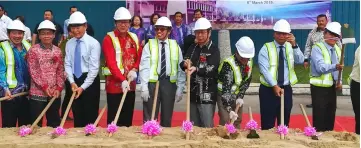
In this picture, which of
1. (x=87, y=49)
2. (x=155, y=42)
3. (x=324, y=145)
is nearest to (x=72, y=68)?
(x=87, y=49)

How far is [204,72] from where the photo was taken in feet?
21.9

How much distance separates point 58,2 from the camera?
16375 millimetres

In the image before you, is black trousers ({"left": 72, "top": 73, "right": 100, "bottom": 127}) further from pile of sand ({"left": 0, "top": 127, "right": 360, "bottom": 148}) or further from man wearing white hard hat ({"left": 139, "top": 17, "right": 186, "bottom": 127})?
pile of sand ({"left": 0, "top": 127, "right": 360, "bottom": 148})

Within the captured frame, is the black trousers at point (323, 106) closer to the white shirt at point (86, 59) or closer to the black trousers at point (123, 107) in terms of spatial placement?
the black trousers at point (123, 107)

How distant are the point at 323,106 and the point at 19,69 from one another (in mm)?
3293

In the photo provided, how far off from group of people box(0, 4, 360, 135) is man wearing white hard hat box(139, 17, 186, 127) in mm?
11

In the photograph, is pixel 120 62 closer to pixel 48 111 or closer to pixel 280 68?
pixel 48 111

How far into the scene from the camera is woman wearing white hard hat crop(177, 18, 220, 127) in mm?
6672

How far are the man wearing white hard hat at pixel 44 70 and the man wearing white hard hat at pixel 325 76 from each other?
275 centimetres

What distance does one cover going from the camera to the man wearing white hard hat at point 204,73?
21.9 feet

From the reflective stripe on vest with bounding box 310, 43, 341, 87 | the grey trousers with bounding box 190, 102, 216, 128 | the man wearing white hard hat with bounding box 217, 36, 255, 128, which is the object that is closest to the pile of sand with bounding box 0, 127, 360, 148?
the man wearing white hard hat with bounding box 217, 36, 255, 128

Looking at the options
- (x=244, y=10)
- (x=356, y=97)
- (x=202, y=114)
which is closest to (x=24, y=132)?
(x=202, y=114)

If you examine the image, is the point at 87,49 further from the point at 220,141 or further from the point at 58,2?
the point at 58,2

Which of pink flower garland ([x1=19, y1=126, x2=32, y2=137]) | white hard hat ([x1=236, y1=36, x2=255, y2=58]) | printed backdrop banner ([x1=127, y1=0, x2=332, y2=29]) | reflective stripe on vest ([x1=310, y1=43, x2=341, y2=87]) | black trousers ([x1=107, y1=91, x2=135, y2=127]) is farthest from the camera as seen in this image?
printed backdrop banner ([x1=127, y1=0, x2=332, y2=29])
